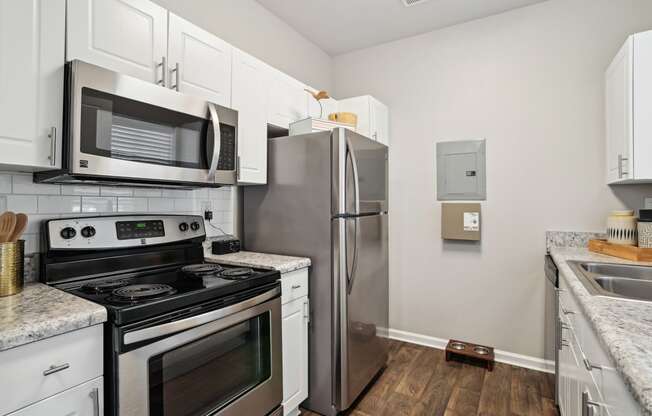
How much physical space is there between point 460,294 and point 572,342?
140 cm

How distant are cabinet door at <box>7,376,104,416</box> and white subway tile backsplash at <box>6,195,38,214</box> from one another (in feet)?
2.68

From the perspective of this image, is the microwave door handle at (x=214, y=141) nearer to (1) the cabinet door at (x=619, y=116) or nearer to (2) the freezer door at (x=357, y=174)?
(2) the freezer door at (x=357, y=174)

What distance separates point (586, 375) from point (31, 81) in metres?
2.10

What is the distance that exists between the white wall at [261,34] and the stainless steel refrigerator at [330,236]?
87 centimetres

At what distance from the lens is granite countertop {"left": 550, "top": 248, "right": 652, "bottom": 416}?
23.6 inches

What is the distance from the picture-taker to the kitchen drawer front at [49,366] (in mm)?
834

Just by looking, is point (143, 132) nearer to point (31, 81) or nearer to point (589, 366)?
point (31, 81)

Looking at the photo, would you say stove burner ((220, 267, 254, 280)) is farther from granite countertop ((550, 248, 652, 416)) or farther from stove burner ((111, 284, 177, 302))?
granite countertop ((550, 248, 652, 416))

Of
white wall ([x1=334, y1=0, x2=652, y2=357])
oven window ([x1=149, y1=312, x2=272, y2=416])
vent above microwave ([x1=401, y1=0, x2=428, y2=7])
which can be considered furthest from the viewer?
vent above microwave ([x1=401, y1=0, x2=428, y2=7])

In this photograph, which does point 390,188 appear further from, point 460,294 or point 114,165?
point 114,165

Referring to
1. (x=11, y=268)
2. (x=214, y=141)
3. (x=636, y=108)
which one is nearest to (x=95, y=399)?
(x=11, y=268)

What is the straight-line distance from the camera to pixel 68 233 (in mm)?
1411

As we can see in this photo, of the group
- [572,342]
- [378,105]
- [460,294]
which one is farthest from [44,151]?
[460,294]

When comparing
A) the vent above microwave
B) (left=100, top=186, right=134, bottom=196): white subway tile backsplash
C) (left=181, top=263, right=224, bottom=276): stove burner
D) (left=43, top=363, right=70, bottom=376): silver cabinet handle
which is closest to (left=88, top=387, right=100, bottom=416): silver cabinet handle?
(left=43, top=363, right=70, bottom=376): silver cabinet handle
